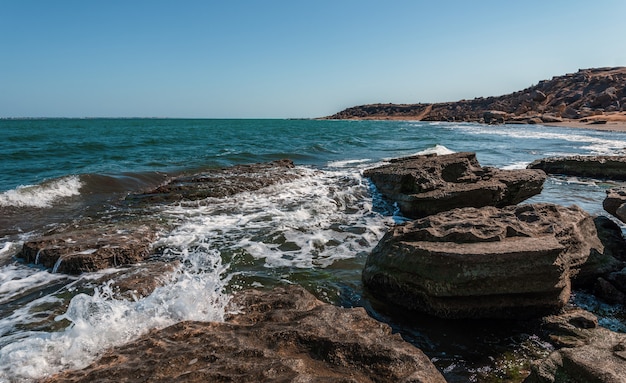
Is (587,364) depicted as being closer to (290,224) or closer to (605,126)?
(290,224)

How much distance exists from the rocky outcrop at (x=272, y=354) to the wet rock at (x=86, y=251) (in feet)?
10.4

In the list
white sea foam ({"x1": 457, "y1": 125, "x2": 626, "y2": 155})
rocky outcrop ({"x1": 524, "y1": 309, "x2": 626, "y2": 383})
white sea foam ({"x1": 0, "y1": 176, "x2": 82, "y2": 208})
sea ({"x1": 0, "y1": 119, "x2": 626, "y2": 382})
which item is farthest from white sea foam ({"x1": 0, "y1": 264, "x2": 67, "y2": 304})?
white sea foam ({"x1": 457, "y1": 125, "x2": 626, "y2": 155})

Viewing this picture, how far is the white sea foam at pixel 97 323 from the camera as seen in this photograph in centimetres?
342

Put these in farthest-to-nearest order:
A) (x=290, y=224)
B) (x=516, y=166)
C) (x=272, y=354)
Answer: (x=516, y=166) < (x=290, y=224) < (x=272, y=354)

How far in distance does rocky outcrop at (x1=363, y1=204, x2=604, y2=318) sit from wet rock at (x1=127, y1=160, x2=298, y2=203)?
23.6 feet

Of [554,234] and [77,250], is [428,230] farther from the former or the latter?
[77,250]

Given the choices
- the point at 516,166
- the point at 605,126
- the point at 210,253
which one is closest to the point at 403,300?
the point at 210,253

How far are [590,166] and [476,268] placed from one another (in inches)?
566

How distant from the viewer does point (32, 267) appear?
6.41 m

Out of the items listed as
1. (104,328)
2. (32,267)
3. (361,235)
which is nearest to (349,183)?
(361,235)

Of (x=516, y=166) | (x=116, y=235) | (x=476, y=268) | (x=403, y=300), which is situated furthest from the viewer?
(x=516, y=166)

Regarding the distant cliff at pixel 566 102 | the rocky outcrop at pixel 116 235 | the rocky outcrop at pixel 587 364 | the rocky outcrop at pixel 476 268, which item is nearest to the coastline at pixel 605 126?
the distant cliff at pixel 566 102

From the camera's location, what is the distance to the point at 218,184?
12406 millimetres

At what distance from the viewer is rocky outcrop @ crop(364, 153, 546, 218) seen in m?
9.34
